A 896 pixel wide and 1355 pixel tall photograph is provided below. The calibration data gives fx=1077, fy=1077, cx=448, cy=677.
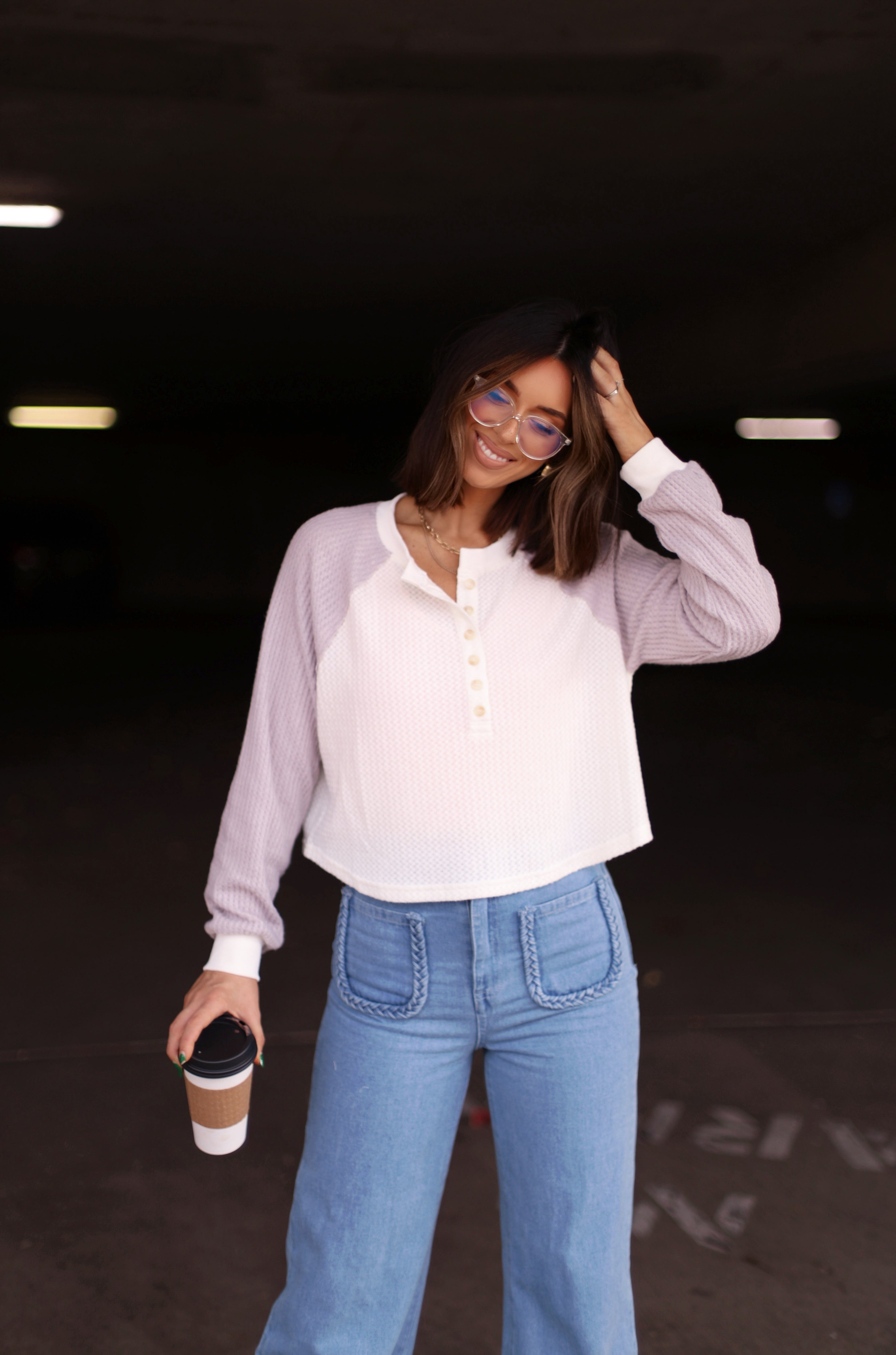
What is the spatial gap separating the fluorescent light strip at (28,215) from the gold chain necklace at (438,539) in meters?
5.91

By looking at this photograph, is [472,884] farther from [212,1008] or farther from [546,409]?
[546,409]

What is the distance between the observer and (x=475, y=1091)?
300 centimetres

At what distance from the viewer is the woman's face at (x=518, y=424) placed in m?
1.36

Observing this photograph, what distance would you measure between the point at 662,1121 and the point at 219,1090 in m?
1.92

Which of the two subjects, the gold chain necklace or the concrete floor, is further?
the concrete floor

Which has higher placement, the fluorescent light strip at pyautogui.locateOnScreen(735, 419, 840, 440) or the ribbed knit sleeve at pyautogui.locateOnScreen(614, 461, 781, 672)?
the fluorescent light strip at pyautogui.locateOnScreen(735, 419, 840, 440)

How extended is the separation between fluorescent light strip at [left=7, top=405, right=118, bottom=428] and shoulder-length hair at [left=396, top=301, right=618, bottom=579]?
15.3 meters

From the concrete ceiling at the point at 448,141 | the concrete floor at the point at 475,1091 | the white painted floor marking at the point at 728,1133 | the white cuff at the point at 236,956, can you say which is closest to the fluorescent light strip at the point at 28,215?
the concrete ceiling at the point at 448,141

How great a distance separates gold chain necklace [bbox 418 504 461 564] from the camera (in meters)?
1.43

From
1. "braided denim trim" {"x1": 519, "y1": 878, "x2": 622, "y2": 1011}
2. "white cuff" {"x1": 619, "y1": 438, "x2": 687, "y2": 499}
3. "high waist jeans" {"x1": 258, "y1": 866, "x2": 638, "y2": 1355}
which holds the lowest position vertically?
"high waist jeans" {"x1": 258, "y1": 866, "x2": 638, "y2": 1355}

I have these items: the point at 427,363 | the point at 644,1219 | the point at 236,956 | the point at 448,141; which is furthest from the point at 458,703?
the point at 427,363

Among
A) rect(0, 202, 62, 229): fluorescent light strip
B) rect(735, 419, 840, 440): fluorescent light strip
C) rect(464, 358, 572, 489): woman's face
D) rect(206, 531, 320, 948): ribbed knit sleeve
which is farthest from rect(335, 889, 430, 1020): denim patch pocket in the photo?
rect(735, 419, 840, 440): fluorescent light strip

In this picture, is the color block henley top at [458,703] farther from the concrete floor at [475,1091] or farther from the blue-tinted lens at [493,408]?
the concrete floor at [475,1091]

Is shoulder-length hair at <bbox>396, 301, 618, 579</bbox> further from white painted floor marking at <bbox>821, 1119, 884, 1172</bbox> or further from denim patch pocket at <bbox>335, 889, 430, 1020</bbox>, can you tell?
white painted floor marking at <bbox>821, 1119, 884, 1172</bbox>
